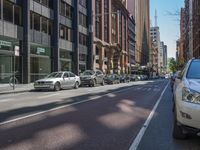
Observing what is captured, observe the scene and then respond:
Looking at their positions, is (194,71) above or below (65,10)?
below

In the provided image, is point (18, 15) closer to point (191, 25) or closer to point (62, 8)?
point (62, 8)

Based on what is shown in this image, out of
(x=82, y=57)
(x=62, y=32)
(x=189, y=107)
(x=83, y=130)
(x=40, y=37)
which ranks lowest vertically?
(x=83, y=130)

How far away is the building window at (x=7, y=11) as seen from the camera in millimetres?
34031

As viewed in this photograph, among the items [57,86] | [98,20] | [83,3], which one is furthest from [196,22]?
[98,20]

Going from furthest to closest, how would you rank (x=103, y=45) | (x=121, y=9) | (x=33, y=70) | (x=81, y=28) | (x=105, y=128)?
(x=121, y=9)
(x=103, y=45)
(x=81, y=28)
(x=33, y=70)
(x=105, y=128)

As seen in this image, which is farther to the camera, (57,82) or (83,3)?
(83,3)

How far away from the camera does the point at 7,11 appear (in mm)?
34469

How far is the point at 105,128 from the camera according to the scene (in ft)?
32.1

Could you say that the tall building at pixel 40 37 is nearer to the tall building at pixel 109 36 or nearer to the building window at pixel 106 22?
the tall building at pixel 109 36

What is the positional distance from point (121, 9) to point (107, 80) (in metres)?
47.3

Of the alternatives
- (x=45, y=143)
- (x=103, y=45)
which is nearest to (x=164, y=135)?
(x=45, y=143)

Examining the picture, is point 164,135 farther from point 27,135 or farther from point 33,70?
point 33,70

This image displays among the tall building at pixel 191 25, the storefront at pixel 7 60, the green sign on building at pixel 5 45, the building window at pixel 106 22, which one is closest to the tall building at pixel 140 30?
the tall building at pixel 191 25

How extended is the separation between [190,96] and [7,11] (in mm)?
29365
